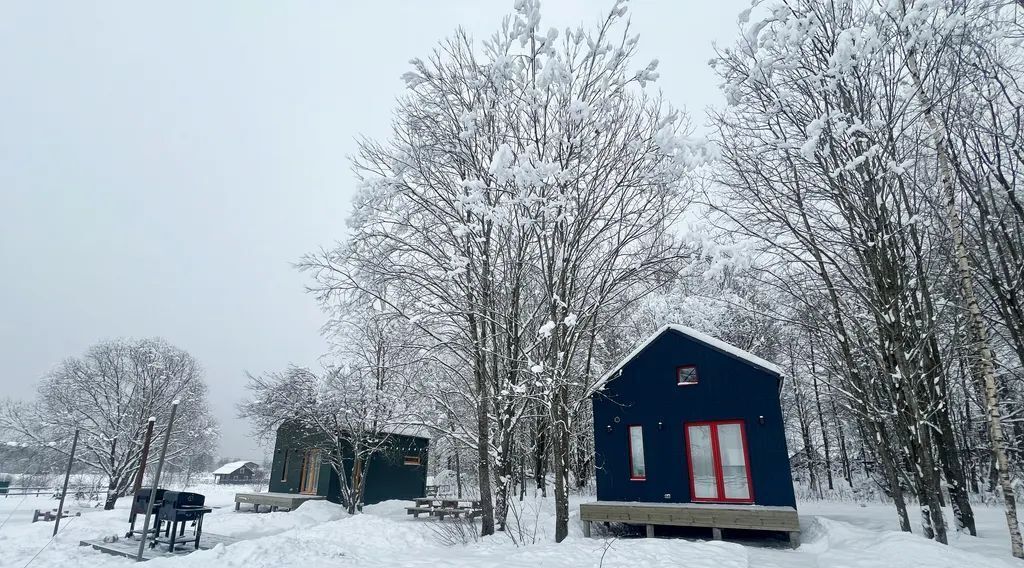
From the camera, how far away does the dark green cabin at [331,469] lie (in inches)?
804

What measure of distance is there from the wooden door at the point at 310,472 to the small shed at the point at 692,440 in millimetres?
13835

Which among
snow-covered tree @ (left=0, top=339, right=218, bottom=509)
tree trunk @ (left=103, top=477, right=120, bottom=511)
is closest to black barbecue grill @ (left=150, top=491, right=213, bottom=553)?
tree trunk @ (left=103, top=477, right=120, bottom=511)

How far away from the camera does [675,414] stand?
12320 millimetres

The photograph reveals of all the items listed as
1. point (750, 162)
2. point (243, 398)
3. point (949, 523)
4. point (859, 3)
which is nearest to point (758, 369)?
point (750, 162)

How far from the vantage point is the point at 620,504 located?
11.5 meters

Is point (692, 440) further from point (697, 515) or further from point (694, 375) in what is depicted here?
point (697, 515)

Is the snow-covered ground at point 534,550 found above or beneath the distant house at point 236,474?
above

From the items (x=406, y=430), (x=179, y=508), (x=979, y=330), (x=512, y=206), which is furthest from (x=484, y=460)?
(x=406, y=430)

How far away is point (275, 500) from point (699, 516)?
1632 cm

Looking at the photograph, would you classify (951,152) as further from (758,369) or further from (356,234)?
(356,234)

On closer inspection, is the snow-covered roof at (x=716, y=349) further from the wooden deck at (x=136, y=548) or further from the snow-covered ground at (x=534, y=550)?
the wooden deck at (x=136, y=548)

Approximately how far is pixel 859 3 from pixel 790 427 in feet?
84.8

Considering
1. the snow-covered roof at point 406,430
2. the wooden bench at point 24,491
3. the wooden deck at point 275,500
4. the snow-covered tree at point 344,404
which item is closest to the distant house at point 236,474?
the wooden bench at point 24,491

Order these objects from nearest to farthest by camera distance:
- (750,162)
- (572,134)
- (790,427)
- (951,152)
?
(951,152) < (750,162) < (572,134) < (790,427)
